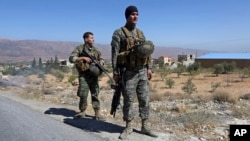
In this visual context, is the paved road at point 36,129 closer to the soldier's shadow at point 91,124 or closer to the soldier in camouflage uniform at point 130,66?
the soldier's shadow at point 91,124

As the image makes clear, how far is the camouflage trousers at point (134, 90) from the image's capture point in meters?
6.49

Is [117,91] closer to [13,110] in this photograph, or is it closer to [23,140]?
[23,140]

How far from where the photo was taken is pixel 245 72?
41.1 meters

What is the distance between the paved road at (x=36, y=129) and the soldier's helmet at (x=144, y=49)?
164 cm

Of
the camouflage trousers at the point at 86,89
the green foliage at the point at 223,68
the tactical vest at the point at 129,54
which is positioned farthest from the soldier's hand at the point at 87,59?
the green foliage at the point at 223,68

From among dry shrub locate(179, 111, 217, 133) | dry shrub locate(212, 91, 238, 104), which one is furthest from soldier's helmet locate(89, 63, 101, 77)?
dry shrub locate(212, 91, 238, 104)

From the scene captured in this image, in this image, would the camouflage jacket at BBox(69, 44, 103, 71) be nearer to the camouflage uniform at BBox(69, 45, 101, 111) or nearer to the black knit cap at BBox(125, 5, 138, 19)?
the camouflage uniform at BBox(69, 45, 101, 111)

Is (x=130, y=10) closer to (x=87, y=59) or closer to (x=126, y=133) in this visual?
(x=87, y=59)

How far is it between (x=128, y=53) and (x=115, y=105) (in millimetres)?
1287

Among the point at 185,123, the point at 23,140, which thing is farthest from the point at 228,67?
the point at 23,140

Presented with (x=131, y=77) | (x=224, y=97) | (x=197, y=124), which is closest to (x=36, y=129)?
(x=131, y=77)

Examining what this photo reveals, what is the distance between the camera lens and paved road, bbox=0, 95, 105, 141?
6.18 m

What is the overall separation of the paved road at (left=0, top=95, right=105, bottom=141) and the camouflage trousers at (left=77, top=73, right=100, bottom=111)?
0.79m

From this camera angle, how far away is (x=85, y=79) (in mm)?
8195
